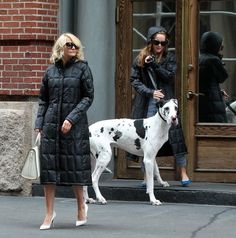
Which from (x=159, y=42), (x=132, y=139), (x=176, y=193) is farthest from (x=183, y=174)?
(x=159, y=42)

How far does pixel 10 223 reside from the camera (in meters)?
8.72

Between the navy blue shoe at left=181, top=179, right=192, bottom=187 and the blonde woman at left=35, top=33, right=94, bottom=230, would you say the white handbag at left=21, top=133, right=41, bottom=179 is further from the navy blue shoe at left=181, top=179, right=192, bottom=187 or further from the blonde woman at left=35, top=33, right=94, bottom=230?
the navy blue shoe at left=181, top=179, right=192, bottom=187

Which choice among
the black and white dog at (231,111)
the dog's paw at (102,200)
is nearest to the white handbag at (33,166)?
the dog's paw at (102,200)

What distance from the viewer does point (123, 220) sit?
8898 millimetres

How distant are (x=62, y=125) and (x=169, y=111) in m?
1.95

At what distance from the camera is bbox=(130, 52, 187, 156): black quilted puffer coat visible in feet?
33.3

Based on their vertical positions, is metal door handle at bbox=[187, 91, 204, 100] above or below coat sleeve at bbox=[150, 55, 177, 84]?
below

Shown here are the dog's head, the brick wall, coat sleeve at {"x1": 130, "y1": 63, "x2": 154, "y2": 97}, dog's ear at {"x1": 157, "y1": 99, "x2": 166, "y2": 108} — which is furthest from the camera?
the brick wall

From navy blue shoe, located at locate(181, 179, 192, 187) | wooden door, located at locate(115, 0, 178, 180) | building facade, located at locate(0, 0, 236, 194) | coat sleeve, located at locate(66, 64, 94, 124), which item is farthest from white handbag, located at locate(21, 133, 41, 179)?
wooden door, located at locate(115, 0, 178, 180)

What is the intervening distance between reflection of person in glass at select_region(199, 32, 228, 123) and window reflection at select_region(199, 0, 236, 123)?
0.04 meters

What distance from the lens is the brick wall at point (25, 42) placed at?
35.7 feet

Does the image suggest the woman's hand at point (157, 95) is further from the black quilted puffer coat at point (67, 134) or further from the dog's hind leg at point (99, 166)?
the black quilted puffer coat at point (67, 134)

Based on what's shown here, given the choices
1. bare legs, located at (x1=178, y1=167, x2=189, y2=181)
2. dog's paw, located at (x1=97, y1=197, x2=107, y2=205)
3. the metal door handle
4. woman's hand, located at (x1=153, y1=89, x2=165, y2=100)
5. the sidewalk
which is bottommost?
dog's paw, located at (x1=97, y1=197, x2=107, y2=205)

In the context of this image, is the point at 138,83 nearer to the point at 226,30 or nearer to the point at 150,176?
the point at 150,176
